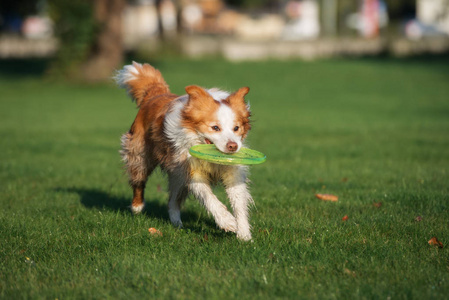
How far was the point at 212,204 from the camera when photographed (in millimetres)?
6008

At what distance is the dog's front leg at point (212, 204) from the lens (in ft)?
19.4

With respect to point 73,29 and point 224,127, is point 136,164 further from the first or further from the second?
point 73,29

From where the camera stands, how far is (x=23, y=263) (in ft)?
17.7

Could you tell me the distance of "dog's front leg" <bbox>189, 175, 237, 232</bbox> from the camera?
19.4 ft

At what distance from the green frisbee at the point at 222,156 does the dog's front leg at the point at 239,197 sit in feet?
0.96

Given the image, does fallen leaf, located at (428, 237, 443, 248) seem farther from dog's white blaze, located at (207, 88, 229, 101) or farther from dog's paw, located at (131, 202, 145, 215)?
dog's paw, located at (131, 202, 145, 215)

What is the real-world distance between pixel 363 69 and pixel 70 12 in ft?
57.6

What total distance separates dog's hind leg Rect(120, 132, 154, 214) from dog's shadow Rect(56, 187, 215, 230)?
7.1 inches

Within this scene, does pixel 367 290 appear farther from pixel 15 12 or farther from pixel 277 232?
pixel 15 12

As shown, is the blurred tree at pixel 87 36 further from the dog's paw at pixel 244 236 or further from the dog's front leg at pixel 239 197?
the dog's paw at pixel 244 236

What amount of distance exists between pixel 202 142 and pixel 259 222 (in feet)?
3.65

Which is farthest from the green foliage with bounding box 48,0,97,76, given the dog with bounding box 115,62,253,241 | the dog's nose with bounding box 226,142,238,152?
the dog's nose with bounding box 226,142,238,152

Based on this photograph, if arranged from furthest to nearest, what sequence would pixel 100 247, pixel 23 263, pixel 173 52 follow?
pixel 173 52 → pixel 100 247 → pixel 23 263

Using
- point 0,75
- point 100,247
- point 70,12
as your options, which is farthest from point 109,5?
point 100,247
